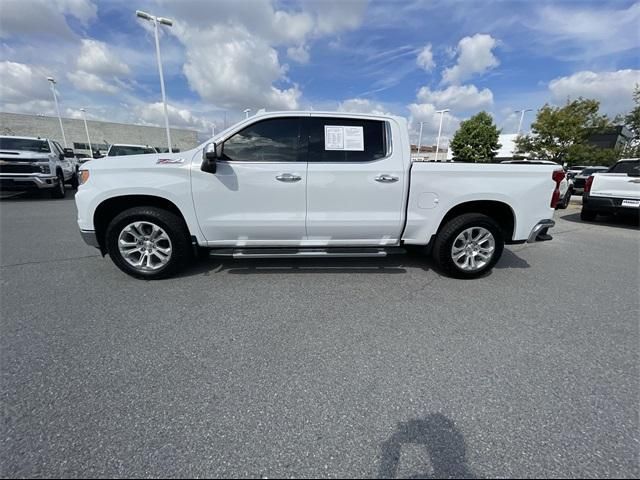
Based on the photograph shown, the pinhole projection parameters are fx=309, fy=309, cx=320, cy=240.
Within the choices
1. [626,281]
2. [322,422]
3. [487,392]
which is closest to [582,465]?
[487,392]

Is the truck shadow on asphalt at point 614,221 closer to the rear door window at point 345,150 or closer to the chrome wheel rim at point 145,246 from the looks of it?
the rear door window at point 345,150

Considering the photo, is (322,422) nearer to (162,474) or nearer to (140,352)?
(162,474)

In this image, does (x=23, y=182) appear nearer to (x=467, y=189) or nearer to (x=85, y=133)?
(x=467, y=189)

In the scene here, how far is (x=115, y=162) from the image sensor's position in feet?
11.7

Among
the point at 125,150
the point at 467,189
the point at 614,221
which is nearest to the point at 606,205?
the point at 614,221

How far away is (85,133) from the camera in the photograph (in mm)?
54031

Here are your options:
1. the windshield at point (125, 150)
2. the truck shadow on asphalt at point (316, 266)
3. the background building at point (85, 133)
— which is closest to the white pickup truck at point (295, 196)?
the truck shadow on asphalt at point (316, 266)

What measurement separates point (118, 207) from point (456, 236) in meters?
4.12

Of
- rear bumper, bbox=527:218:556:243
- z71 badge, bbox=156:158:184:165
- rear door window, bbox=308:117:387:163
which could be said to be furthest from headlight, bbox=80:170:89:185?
rear bumper, bbox=527:218:556:243

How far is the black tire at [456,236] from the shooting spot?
3801 millimetres

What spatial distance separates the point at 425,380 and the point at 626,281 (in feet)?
12.6

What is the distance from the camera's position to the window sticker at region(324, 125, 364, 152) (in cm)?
361

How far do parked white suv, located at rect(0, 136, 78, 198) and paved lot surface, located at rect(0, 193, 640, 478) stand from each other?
7.37m

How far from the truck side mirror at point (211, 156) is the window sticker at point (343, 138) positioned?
1.21 metres
